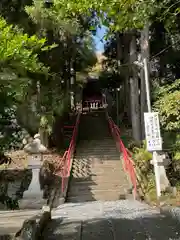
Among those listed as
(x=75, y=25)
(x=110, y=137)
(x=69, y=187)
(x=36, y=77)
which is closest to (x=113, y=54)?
(x=110, y=137)

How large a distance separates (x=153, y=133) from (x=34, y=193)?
15.2ft

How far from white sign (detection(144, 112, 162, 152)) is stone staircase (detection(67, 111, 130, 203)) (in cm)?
213

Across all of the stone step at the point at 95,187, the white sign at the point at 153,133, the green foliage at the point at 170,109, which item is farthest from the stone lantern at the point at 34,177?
the green foliage at the point at 170,109

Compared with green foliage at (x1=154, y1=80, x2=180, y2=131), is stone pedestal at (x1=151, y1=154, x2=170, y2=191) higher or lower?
lower

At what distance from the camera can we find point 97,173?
16406mm

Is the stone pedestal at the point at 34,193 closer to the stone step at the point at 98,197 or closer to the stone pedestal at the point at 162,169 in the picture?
the stone step at the point at 98,197

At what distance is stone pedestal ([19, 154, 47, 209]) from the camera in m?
12.8

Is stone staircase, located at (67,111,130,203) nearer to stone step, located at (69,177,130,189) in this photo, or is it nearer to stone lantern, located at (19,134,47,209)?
stone step, located at (69,177,130,189)

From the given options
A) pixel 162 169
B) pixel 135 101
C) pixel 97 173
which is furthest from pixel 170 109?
pixel 135 101

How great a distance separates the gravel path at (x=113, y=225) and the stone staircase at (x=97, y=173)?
2885 mm

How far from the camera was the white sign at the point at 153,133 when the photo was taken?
41.8ft

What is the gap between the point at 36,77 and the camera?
5996mm

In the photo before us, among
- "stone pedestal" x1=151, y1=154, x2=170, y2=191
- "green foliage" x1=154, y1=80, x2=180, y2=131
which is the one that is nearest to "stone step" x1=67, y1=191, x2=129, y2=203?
"stone pedestal" x1=151, y1=154, x2=170, y2=191

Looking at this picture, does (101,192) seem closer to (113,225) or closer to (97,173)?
(97,173)
